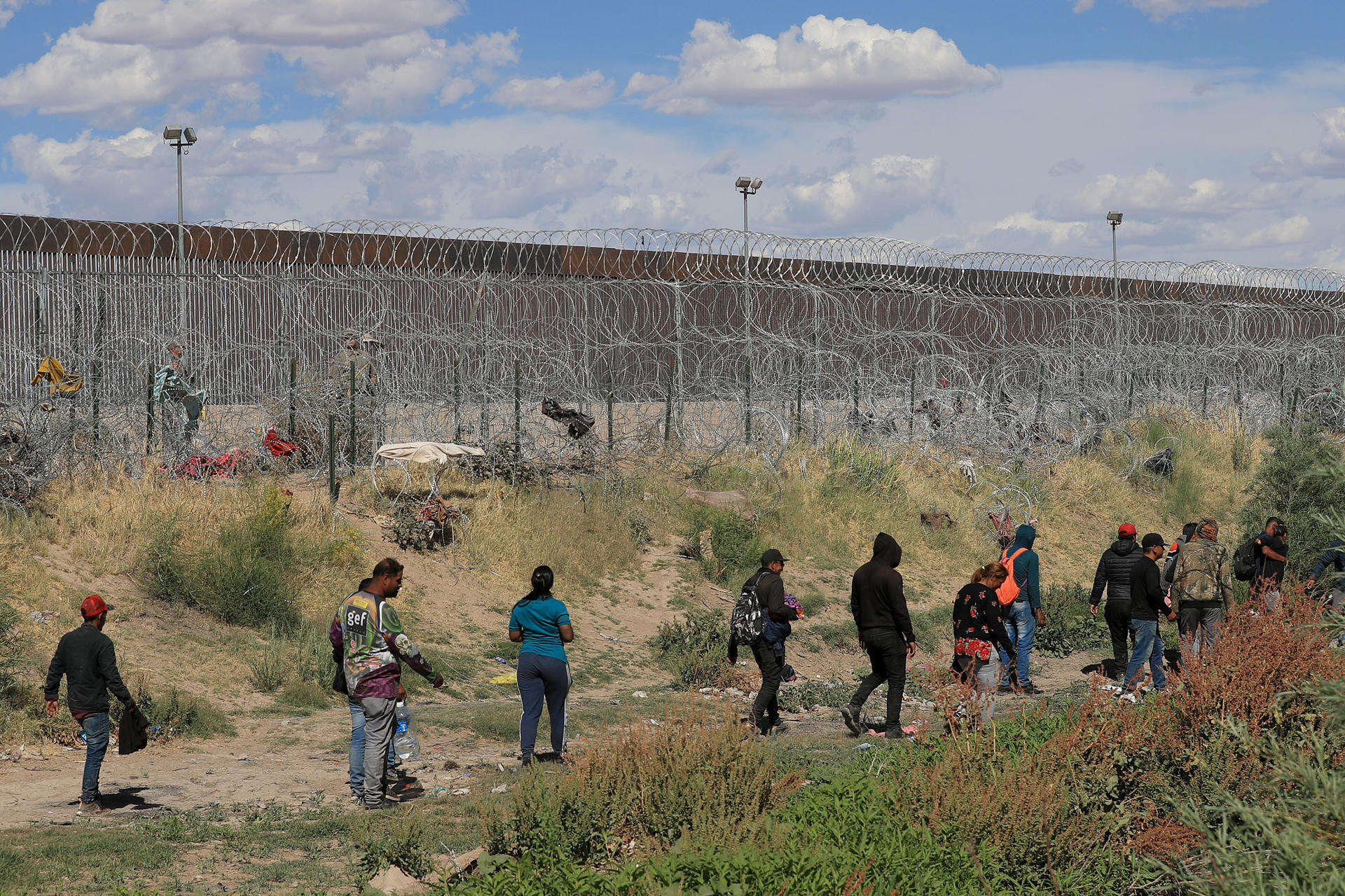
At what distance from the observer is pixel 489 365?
14.7 metres

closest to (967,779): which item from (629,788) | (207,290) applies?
(629,788)

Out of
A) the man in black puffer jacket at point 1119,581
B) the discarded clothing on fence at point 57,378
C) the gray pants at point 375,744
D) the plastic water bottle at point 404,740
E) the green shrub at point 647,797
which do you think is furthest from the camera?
the discarded clothing on fence at point 57,378

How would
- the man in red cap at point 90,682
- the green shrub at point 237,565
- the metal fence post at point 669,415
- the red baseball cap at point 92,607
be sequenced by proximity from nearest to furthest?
the man in red cap at point 90,682
the red baseball cap at point 92,607
the green shrub at point 237,565
the metal fence post at point 669,415

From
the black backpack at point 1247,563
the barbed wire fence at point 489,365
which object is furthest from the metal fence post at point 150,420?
the black backpack at point 1247,563

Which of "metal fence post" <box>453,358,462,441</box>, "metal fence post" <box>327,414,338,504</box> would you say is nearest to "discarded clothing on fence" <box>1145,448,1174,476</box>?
"metal fence post" <box>453,358,462,441</box>

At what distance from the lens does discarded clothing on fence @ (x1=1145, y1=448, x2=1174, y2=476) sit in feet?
61.6

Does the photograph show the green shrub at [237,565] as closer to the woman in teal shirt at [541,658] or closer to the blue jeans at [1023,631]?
the woman in teal shirt at [541,658]

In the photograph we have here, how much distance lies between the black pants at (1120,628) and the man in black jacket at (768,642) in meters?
3.00

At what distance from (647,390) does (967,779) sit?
40.7ft

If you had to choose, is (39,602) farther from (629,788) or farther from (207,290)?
(207,290)

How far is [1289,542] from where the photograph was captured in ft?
46.0

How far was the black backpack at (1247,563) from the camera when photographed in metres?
10.7

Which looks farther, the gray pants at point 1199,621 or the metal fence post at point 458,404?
the metal fence post at point 458,404

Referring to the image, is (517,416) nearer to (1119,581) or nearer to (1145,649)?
(1119,581)
